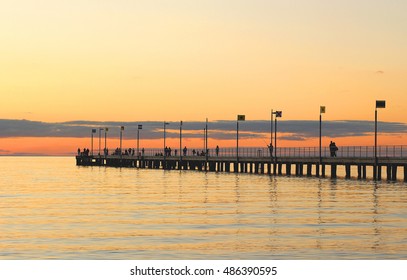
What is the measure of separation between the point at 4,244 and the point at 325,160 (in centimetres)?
6157

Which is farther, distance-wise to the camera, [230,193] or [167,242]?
[230,193]

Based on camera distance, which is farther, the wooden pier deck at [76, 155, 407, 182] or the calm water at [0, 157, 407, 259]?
the wooden pier deck at [76, 155, 407, 182]

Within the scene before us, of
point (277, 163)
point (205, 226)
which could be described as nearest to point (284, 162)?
point (277, 163)

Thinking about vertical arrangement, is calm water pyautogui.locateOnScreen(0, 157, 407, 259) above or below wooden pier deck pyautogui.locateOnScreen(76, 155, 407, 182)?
below

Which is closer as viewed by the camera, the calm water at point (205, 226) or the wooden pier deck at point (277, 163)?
the calm water at point (205, 226)

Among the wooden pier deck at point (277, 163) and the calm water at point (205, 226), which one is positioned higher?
the wooden pier deck at point (277, 163)

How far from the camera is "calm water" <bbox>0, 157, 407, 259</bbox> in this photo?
94.5ft

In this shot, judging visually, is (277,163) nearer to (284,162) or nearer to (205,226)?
(284,162)

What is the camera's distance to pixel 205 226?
36562 mm

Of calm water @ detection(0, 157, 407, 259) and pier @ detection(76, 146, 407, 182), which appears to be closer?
calm water @ detection(0, 157, 407, 259)

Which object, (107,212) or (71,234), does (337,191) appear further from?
(71,234)

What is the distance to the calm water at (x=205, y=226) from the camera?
28.8 m
